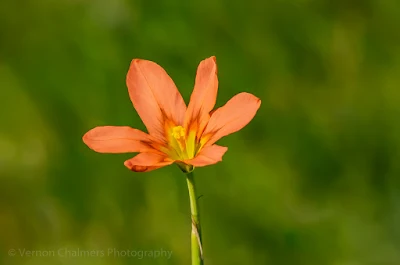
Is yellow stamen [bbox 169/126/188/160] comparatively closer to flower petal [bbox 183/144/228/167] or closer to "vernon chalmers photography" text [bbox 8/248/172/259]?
flower petal [bbox 183/144/228/167]

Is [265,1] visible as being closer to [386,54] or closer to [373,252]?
[386,54]

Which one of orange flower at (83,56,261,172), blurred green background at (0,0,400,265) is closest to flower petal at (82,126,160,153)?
orange flower at (83,56,261,172)

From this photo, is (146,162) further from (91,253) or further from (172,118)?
(91,253)

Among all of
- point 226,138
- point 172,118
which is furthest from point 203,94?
point 226,138

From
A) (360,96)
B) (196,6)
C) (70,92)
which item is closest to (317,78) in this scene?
(360,96)

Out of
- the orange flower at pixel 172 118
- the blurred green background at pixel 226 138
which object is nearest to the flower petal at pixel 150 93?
the orange flower at pixel 172 118

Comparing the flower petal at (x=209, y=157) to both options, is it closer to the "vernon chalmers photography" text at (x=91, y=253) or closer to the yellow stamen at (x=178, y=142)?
the yellow stamen at (x=178, y=142)
